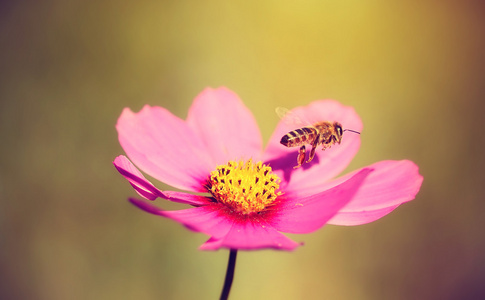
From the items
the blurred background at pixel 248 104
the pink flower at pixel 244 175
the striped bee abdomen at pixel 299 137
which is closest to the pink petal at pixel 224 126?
the pink flower at pixel 244 175

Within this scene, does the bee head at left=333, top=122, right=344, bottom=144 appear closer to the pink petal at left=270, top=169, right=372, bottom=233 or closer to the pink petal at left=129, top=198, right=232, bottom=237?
the pink petal at left=270, top=169, right=372, bottom=233

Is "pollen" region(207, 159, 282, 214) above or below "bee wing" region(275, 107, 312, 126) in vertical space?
below

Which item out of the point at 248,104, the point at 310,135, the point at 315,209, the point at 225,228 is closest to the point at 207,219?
the point at 225,228

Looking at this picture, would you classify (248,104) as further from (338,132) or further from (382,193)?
(382,193)

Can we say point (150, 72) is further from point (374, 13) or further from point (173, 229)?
point (374, 13)

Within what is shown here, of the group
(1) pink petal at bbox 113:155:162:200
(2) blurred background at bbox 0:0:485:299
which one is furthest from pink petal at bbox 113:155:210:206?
(2) blurred background at bbox 0:0:485:299

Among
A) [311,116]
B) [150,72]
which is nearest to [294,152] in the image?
[311,116]

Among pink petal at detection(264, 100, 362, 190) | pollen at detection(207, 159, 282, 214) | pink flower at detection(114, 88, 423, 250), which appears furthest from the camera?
pink petal at detection(264, 100, 362, 190)
